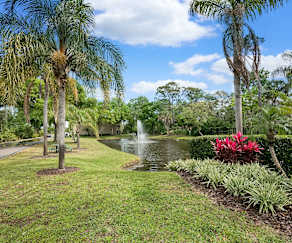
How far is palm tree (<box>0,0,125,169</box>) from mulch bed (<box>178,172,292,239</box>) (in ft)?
16.0

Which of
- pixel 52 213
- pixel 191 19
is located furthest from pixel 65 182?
pixel 191 19

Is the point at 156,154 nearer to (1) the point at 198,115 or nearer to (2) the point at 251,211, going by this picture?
(2) the point at 251,211

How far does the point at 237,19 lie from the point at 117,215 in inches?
309

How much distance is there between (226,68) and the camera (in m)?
7.54

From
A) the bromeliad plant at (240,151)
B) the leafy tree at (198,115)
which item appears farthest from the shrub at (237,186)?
the leafy tree at (198,115)

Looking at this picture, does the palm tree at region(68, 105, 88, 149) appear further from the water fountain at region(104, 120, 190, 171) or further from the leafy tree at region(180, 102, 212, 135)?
the leafy tree at region(180, 102, 212, 135)

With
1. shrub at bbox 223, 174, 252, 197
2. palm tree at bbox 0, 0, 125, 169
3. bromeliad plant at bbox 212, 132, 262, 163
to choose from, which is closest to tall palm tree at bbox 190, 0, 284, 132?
bromeliad plant at bbox 212, 132, 262, 163

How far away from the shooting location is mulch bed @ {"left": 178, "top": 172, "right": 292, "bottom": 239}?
9.41 feet

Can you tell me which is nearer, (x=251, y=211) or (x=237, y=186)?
(x=251, y=211)

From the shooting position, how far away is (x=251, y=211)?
3.29m

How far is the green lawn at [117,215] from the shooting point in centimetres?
265

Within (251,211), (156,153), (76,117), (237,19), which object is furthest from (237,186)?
(76,117)

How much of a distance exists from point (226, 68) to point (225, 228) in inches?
251

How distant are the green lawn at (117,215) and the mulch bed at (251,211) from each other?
0.59 ft
